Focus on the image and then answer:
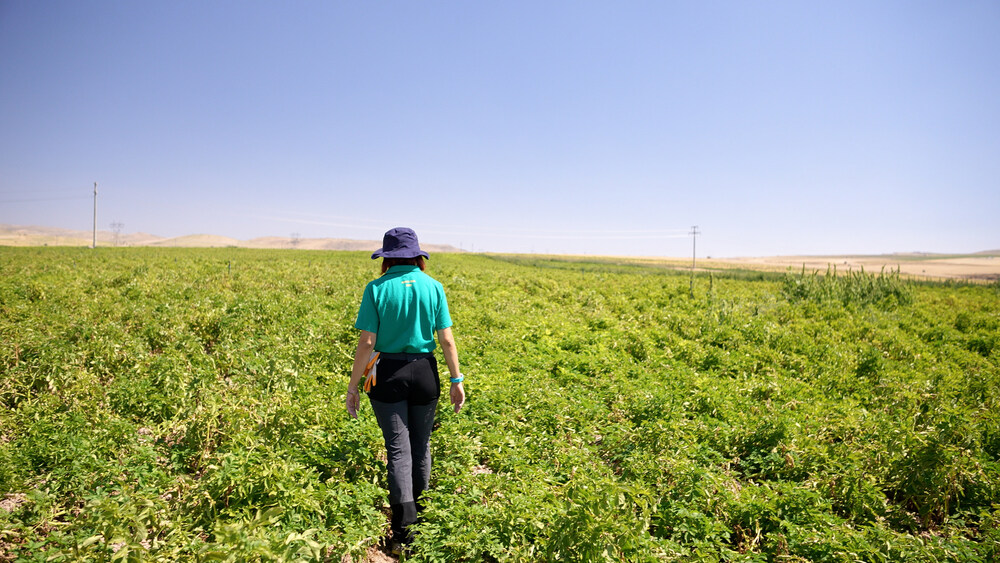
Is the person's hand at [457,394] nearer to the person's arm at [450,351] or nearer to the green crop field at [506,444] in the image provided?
the person's arm at [450,351]

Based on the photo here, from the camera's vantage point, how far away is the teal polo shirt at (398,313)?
373cm

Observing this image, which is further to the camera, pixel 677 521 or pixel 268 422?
pixel 268 422

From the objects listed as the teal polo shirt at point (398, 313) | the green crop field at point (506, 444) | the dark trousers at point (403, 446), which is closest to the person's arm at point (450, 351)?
the teal polo shirt at point (398, 313)

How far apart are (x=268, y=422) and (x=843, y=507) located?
21.9 ft

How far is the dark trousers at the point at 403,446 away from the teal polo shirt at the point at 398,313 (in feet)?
1.68

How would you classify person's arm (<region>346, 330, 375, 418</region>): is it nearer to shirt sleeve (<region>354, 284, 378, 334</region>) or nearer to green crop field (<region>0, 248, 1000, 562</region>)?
shirt sleeve (<region>354, 284, 378, 334</region>)

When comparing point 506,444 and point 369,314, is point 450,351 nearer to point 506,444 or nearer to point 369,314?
point 369,314

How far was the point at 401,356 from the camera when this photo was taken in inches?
148

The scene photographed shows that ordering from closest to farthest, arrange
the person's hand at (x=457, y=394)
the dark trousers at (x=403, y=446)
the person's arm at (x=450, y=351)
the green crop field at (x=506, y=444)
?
1. the green crop field at (x=506, y=444)
2. the dark trousers at (x=403, y=446)
3. the person's arm at (x=450, y=351)
4. the person's hand at (x=457, y=394)

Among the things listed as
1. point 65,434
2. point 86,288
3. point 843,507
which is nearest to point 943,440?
point 843,507

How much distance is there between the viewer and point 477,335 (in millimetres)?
10875

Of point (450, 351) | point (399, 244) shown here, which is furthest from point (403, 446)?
point (399, 244)

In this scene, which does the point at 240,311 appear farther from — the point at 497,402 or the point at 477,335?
the point at 497,402

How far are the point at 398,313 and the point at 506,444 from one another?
2.71 metres
